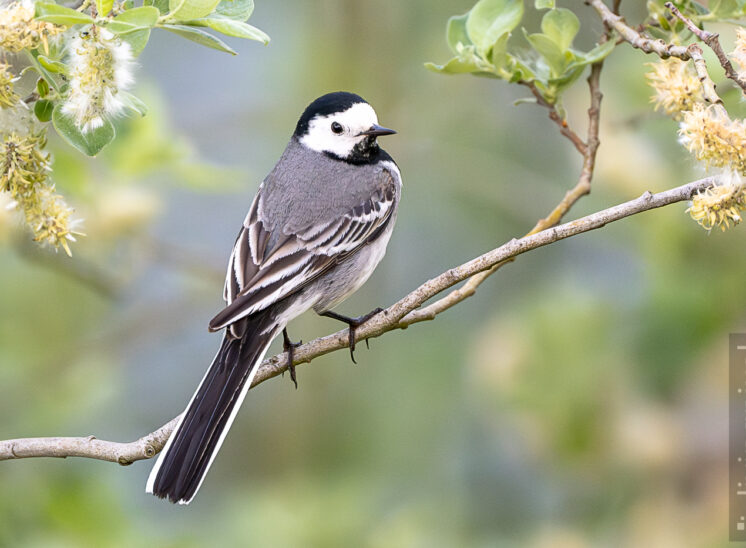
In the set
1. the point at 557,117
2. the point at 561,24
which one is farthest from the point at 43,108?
the point at 557,117

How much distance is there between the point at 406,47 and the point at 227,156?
1586 millimetres

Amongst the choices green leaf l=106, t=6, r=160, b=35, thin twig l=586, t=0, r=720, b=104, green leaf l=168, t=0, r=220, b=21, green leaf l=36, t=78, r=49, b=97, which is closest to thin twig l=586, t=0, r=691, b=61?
thin twig l=586, t=0, r=720, b=104

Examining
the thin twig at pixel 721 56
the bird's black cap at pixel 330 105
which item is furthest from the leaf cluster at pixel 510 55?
the bird's black cap at pixel 330 105

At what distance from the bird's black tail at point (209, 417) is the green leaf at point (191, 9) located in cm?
108

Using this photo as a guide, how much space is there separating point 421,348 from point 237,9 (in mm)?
3507

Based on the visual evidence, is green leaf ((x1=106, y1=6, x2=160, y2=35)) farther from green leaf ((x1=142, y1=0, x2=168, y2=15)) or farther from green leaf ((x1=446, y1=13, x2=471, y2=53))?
green leaf ((x1=446, y1=13, x2=471, y2=53))

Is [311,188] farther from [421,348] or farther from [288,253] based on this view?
[421,348]

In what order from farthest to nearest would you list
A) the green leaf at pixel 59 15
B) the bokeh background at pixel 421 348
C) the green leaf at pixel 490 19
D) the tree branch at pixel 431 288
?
the bokeh background at pixel 421 348 → the green leaf at pixel 490 19 → the tree branch at pixel 431 288 → the green leaf at pixel 59 15

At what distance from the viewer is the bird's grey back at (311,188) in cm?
330

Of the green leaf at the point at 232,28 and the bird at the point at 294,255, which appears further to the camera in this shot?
the bird at the point at 294,255

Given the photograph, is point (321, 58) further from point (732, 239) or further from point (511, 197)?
point (732, 239)

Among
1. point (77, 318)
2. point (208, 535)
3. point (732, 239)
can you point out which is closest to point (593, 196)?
point (732, 239)

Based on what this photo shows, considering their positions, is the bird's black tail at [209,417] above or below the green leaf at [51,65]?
below

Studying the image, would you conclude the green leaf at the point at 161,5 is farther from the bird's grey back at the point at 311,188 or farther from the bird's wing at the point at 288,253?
the bird's grey back at the point at 311,188
